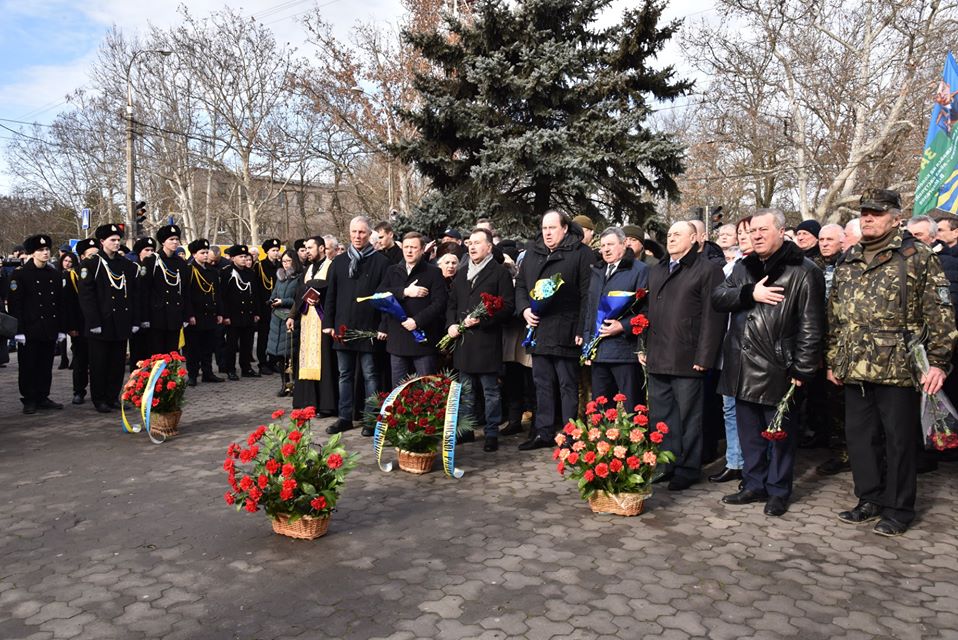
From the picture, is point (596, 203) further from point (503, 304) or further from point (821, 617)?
point (821, 617)

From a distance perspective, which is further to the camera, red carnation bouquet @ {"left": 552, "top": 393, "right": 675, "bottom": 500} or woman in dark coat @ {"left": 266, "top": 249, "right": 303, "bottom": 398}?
woman in dark coat @ {"left": 266, "top": 249, "right": 303, "bottom": 398}

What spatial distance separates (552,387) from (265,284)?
7742 mm

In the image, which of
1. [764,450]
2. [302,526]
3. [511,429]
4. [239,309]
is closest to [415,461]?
[302,526]

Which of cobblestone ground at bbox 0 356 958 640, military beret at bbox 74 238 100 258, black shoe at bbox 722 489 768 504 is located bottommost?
cobblestone ground at bbox 0 356 958 640

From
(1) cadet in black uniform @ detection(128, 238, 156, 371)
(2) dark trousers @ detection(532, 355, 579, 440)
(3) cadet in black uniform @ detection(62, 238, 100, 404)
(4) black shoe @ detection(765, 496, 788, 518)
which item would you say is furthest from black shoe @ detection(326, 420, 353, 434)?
(4) black shoe @ detection(765, 496, 788, 518)

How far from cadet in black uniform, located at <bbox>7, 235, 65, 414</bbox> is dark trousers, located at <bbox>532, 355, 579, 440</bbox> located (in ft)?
21.5

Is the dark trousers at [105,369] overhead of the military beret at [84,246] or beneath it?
beneath

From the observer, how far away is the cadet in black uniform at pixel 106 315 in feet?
30.3

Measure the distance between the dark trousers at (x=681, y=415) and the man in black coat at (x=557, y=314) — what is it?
1078mm

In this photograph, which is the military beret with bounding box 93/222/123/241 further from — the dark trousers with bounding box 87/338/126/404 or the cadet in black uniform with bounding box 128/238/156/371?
the dark trousers with bounding box 87/338/126/404

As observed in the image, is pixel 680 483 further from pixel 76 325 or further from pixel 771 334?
pixel 76 325

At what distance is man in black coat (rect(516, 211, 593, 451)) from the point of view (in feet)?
22.8

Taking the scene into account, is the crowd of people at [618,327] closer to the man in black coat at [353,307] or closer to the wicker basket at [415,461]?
the man in black coat at [353,307]

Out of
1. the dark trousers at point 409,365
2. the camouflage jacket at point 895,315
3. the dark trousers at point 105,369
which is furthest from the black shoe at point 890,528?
the dark trousers at point 105,369
